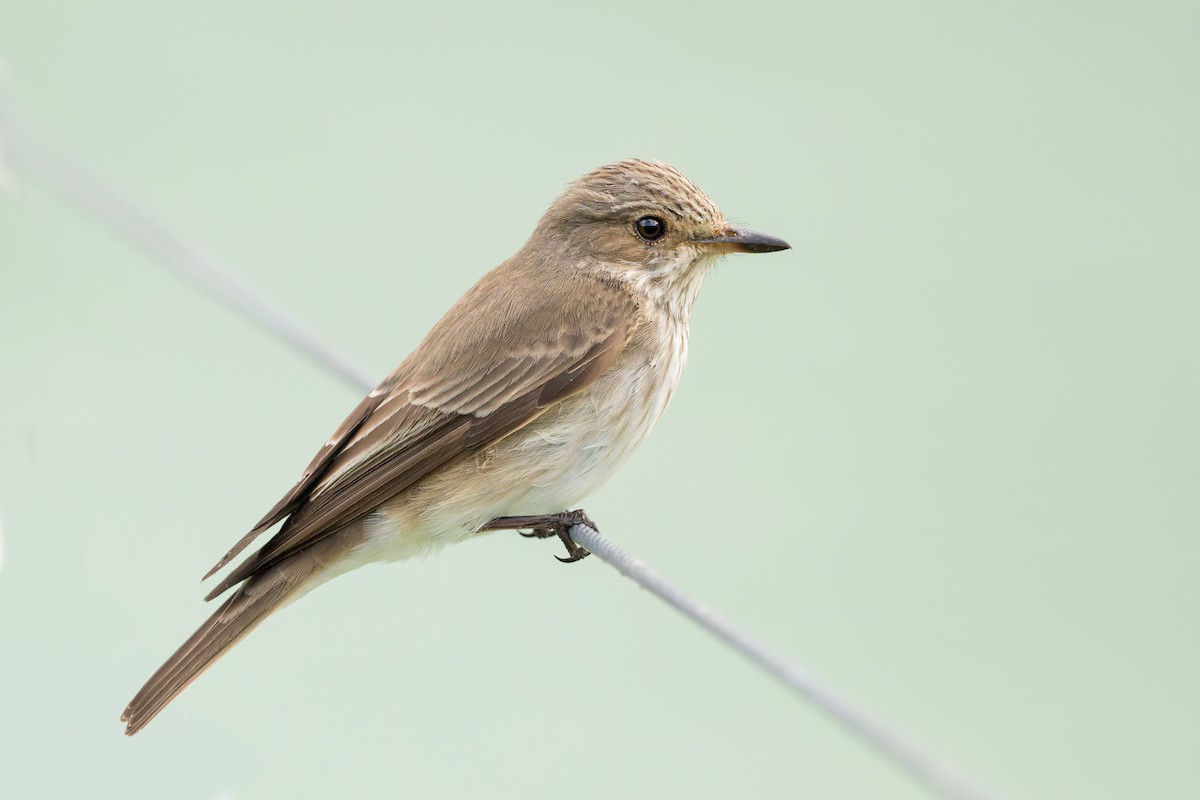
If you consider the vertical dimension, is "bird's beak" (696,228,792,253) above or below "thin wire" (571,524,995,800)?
above

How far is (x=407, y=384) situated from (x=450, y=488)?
31 cm

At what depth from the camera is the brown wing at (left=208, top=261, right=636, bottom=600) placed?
3.42 metres

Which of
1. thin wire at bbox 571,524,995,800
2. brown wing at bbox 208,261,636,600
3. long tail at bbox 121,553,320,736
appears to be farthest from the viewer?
brown wing at bbox 208,261,636,600

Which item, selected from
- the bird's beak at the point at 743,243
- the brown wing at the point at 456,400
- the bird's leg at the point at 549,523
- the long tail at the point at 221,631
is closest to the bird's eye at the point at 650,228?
the bird's beak at the point at 743,243

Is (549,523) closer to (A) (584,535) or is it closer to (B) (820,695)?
(A) (584,535)

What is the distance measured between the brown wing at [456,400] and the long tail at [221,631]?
0.17 ft

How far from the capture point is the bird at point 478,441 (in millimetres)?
3421

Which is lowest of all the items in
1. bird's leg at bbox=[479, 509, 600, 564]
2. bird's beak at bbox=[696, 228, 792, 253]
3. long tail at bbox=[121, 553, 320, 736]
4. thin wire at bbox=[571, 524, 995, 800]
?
long tail at bbox=[121, 553, 320, 736]

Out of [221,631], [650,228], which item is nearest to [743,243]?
[650,228]

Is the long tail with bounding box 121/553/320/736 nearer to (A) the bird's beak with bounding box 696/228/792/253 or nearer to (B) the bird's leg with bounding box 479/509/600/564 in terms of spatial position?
(B) the bird's leg with bounding box 479/509/600/564

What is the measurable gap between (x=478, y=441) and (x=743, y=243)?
899mm

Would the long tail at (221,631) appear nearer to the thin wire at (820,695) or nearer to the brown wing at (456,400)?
the brown wing at (456,400)

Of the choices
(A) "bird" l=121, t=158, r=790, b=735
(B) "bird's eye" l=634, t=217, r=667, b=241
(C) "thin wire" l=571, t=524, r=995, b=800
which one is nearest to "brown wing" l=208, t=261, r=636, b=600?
(A) "bird" l=121, t=158, r=790, b=735

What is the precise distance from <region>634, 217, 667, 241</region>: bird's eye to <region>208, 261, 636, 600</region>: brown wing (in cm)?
21
